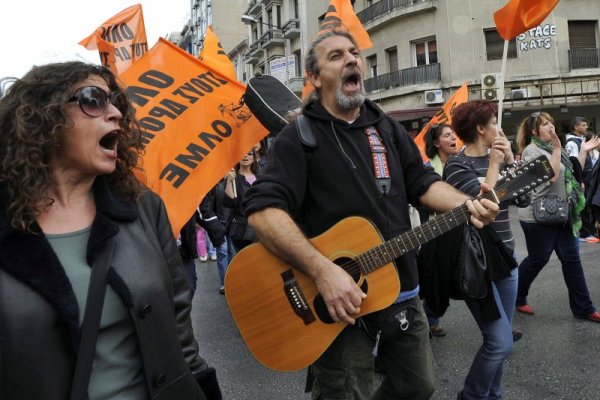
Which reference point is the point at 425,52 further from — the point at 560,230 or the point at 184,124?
the point at 184,124

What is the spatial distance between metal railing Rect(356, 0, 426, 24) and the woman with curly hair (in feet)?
69.0

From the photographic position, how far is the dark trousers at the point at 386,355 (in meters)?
2.17

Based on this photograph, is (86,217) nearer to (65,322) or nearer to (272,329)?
(65,322)

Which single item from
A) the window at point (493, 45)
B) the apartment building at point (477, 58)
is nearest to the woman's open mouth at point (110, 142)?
the apartment building at point (477, 58)

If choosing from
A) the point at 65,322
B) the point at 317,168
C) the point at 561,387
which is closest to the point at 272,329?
the point at 317,168

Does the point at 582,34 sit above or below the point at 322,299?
above

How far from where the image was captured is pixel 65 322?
1.37 metres

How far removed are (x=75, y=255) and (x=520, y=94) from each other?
19960 millimetres

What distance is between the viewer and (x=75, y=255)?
1501mm

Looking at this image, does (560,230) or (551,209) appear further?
(560,230)

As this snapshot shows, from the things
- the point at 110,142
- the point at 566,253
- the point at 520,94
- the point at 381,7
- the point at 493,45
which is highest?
the point at 381,7

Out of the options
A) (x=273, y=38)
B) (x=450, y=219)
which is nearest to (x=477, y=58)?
(x=273, y=38)

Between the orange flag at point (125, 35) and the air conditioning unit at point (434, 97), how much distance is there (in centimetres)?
1559

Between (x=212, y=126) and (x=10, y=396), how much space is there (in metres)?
2.85
